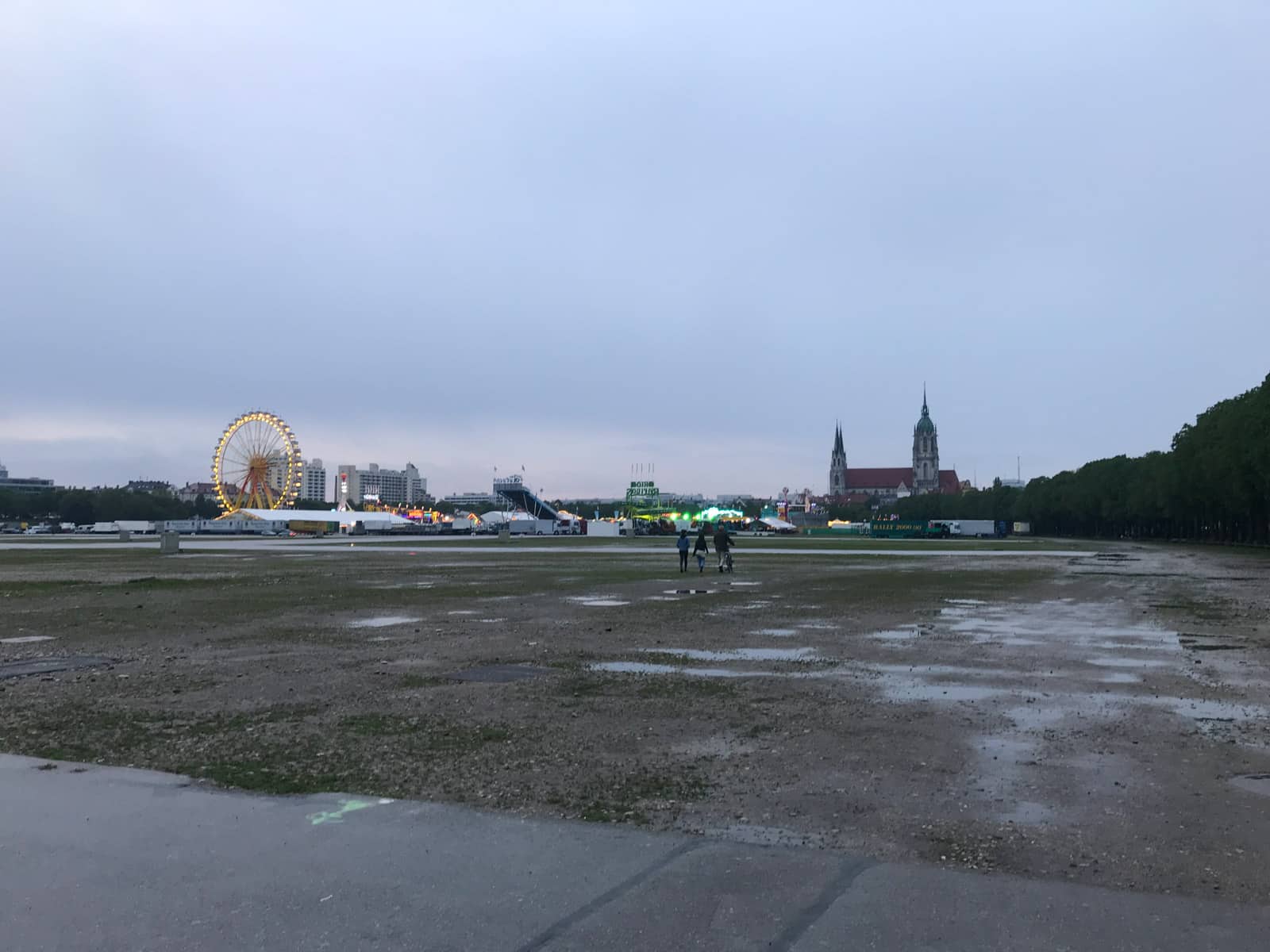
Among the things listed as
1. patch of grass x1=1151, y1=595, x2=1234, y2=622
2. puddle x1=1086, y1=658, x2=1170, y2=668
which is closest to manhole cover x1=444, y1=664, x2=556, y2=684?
puddle x1=1086, y1=658, x2=1170, y2=668

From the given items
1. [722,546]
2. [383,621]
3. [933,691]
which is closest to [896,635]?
[933,691]

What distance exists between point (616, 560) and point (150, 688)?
A: 131 feet

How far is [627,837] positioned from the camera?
710 centimetres

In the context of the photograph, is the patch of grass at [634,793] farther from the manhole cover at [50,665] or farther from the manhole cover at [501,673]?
the manhole cover at [50,665]

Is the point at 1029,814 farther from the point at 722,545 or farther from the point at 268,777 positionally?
the point at 722,545

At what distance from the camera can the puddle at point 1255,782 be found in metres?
8.25

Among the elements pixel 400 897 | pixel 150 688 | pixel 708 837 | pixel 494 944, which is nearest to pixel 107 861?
pixel 400 897

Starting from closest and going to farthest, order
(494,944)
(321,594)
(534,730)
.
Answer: (494,944)
(534,730)
(321,594)

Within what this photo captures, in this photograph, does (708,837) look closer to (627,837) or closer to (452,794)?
(627,837)

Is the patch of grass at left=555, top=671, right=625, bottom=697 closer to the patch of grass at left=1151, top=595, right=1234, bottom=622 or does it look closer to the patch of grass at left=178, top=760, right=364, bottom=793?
the patch of grass at left=178, top=760, right=364, bottom=793

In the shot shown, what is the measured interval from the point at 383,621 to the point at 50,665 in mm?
7330

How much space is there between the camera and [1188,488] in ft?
293

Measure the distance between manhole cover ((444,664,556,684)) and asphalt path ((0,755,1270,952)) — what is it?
6.43 metres

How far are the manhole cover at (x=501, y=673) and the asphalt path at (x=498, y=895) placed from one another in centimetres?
643
